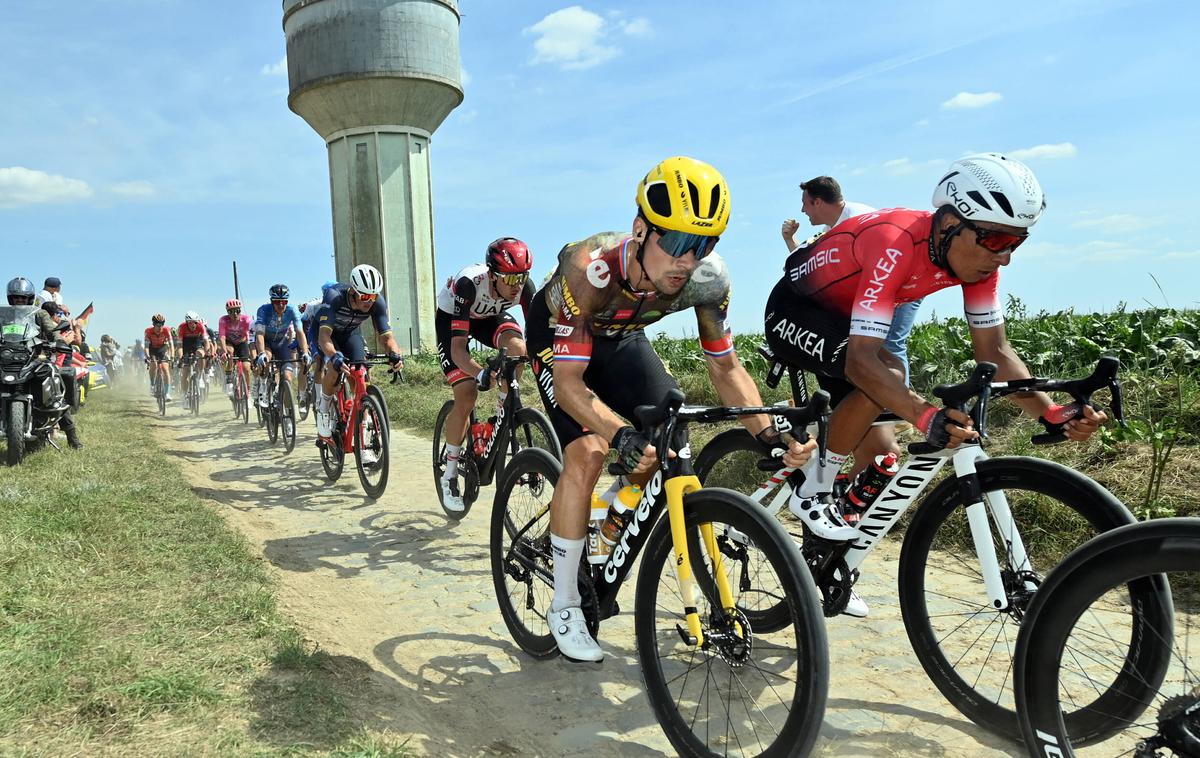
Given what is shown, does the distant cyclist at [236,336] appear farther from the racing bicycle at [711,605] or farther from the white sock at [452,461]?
the racing bicycle at [711,605]

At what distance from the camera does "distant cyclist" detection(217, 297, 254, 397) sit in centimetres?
1503

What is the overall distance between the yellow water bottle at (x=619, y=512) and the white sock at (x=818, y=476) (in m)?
0.83

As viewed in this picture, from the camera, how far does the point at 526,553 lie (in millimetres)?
3924

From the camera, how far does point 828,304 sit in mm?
3779

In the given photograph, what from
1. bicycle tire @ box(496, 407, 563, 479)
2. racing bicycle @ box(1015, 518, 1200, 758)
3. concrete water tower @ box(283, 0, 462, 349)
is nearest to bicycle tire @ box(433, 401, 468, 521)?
bicycle tire @ box(496, 407, 563, 479)

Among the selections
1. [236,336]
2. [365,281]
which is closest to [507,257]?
[365,281]

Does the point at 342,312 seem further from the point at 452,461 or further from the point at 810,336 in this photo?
the point at 810,336

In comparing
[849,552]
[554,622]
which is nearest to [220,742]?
[554,622]

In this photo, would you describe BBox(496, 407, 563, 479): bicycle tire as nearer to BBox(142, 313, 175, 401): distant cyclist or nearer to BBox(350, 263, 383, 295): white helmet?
BBox(350, 263, 383, 295): white helmet

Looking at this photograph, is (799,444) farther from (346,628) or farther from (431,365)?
(431,365)

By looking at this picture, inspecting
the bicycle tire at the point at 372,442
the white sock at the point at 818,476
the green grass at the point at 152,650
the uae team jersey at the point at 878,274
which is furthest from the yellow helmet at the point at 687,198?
the bicycle tire at the point at 372,442

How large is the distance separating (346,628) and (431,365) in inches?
636

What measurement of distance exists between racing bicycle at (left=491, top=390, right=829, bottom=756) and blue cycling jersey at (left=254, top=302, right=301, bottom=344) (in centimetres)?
1126

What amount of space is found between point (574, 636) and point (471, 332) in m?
3.95
